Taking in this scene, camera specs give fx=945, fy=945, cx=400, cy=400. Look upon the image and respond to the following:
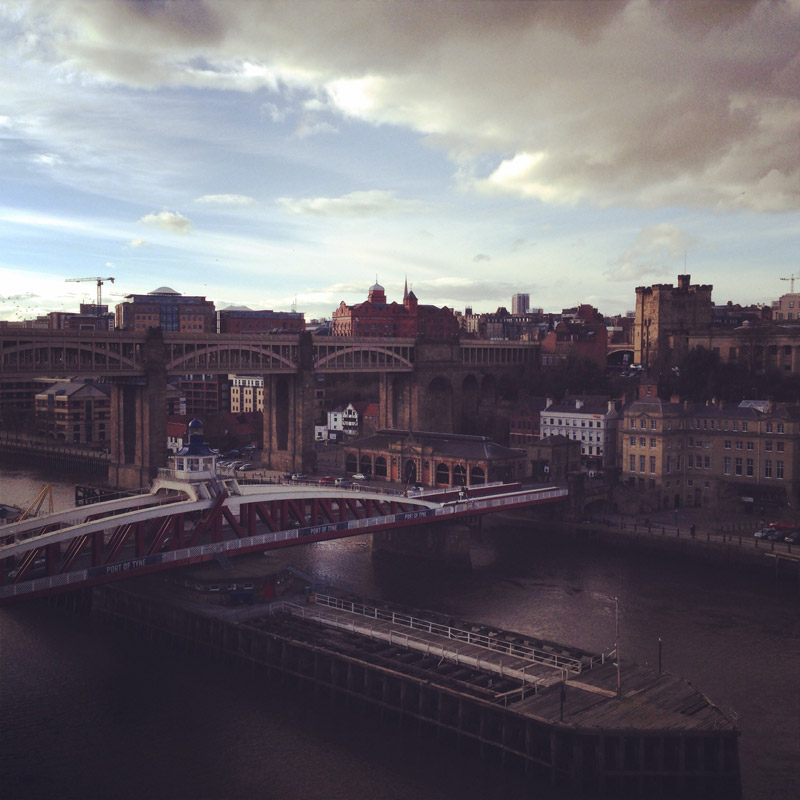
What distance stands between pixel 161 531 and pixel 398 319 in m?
111

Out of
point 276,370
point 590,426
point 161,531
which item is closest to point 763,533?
point 590,426

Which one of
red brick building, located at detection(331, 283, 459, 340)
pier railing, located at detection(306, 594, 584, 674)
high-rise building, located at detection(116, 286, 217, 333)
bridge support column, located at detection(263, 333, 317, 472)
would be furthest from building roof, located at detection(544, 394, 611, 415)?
high-rise building, located at detection(116, 286, 217, 333)

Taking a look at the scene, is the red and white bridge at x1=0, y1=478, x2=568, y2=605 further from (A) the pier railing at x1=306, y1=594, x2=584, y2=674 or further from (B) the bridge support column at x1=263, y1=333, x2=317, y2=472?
(B) the bridge support column at x1=263, y1=333, x2=317, y2=472

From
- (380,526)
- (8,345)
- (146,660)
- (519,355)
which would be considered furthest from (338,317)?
(146,660)

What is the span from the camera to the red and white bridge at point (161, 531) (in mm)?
36219

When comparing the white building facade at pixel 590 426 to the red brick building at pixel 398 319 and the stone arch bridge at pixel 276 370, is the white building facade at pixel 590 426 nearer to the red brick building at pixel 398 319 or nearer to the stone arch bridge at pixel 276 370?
the stone arch bridge at pixel 276 370

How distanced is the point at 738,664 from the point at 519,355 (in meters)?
73.8

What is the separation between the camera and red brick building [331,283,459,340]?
146250mm

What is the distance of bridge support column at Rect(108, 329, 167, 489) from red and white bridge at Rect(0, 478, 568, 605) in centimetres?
2679

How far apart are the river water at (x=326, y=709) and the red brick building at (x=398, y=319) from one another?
311 ft

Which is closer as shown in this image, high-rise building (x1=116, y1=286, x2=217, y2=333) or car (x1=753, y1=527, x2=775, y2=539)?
car (x1=753, y1=527, x2=775, y2=539)

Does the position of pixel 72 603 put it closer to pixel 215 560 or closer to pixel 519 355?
pixel 215 560

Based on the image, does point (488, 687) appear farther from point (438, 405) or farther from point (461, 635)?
point (438, 405)

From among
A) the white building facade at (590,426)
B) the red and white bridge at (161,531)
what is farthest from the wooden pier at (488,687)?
the white building facade at (590,426)
